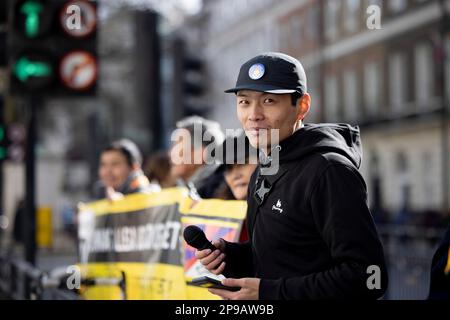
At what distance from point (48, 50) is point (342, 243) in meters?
6.04

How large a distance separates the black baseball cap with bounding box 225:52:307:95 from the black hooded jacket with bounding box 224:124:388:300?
0.53 ft

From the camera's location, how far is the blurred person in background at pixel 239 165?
238 inches

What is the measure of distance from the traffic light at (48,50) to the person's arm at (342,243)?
18.9 ft

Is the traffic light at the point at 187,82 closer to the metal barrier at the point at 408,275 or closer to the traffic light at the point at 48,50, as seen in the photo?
the traffic light at the point at 48,50

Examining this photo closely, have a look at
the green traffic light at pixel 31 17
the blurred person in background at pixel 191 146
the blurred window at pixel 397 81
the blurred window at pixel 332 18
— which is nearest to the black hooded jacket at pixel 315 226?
the blurred person in background at pixel 191 146

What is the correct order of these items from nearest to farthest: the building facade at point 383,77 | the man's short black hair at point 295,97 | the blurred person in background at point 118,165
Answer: the man's short black hair at point 295,97 < the blurred person in background at point 118,165 < the building facade at point 383,77

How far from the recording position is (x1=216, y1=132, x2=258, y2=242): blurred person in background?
19.9ft

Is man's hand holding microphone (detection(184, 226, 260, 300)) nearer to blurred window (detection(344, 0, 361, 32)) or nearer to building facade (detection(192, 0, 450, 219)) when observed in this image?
building facade (detection(192, 0, 450, 219))

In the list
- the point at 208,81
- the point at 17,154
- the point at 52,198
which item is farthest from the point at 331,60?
the point at 208,81

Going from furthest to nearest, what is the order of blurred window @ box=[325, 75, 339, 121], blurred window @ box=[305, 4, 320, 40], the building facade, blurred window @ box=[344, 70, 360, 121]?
1. blurred window @ box=[325, 75, 339, 121]
2. blurred window @ box=[305, 4, 320, 40]
3. blurred window @ box=[344, 70, 360, 121]
4. the building facade

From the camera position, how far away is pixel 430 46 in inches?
1747

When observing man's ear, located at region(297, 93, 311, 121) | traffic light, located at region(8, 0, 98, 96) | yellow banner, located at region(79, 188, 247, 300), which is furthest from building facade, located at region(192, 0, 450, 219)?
man's ear, located at region(297, 93, 311, 121)

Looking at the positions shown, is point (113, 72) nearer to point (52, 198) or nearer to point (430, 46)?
point (52, 198)
